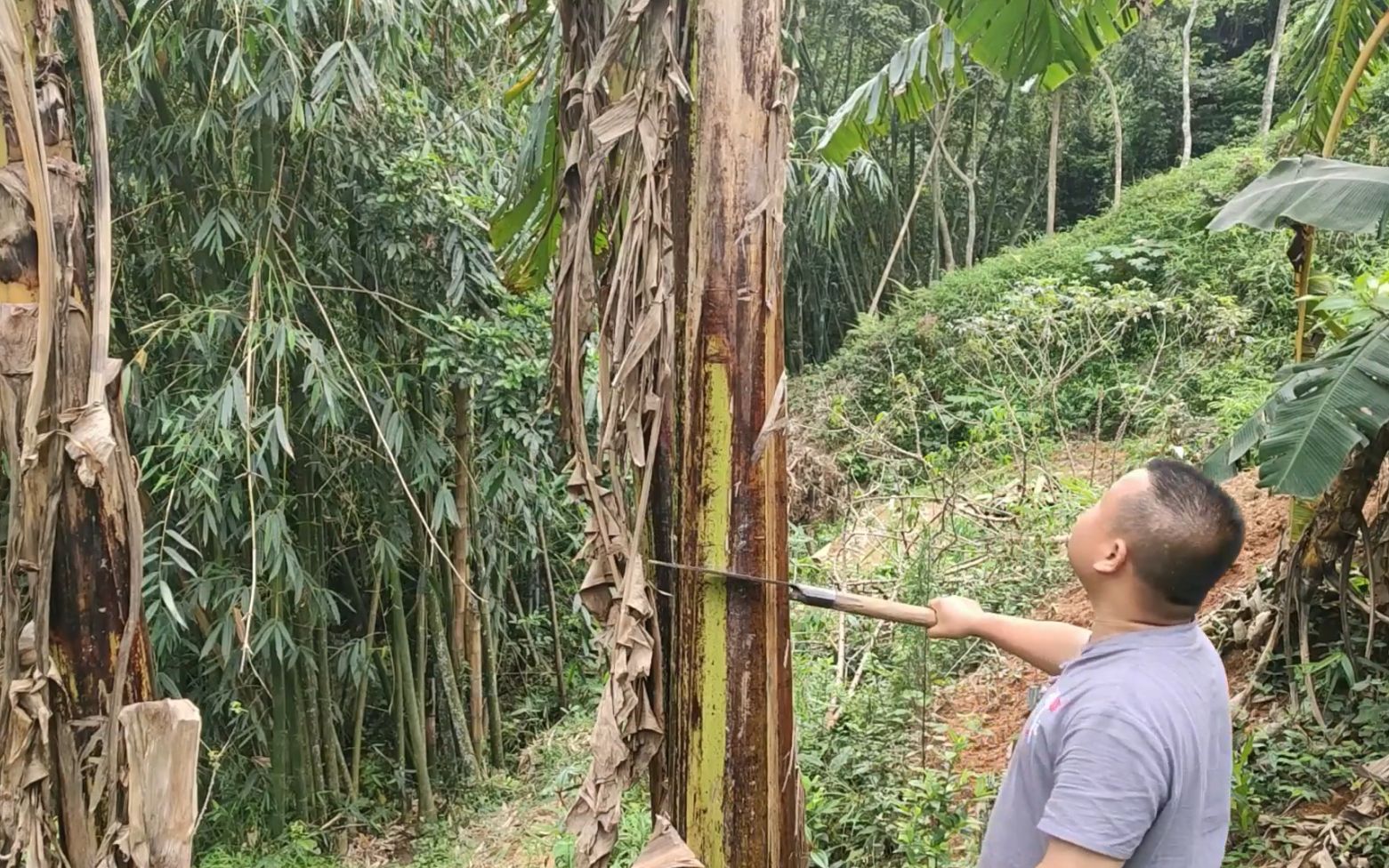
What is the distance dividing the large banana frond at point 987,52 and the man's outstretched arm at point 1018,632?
5.47 ft

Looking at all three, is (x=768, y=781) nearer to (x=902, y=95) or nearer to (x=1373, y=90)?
(x=902, y=95)

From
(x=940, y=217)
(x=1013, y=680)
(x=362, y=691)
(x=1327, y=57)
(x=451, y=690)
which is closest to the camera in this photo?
(x=1327, y=57)

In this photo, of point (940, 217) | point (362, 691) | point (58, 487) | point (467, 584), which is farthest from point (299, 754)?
point (940, 217)

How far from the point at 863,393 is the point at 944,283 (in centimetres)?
144

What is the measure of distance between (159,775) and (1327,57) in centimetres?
374

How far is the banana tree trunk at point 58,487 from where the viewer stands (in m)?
1.04

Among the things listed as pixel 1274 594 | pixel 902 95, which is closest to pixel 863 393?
pixel 902 95

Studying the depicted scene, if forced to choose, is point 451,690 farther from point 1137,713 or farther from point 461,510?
point 1137,713

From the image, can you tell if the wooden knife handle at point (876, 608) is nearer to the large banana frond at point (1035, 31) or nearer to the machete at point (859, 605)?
the machete at point (859, 605)

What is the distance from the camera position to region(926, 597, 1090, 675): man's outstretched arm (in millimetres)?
1361

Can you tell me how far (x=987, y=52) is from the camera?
9.05ft

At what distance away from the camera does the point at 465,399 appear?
12.3 feet

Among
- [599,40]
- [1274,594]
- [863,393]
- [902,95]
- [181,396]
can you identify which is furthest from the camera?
[863,393]

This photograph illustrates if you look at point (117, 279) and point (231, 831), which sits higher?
point (117, 279)
